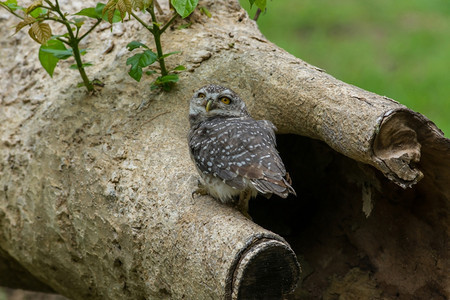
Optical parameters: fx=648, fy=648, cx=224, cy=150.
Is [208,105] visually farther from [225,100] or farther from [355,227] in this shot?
[355,227]

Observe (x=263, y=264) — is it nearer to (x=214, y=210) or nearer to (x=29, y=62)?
(x=214, y=210)

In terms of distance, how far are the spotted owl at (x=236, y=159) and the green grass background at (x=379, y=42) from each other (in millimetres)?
4064

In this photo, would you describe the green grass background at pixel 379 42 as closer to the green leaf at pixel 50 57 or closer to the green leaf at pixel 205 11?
the green leaf at pixel 205 11

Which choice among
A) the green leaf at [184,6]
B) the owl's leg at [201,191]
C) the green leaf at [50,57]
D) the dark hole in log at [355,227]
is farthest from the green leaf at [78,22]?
the dark hole in log at [355,227]

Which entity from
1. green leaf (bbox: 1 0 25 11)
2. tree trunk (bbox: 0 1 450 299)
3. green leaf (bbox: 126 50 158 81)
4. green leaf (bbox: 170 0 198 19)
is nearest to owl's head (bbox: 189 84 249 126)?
tree trunk (bbox: 0 1 450 299)

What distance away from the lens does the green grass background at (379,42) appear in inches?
310

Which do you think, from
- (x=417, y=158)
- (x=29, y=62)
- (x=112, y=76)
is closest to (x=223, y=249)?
(x=417, y=158)

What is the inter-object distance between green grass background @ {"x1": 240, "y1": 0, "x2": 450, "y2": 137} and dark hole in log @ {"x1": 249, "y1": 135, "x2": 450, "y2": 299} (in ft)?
9.73

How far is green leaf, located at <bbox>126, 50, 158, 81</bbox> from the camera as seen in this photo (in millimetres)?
4273

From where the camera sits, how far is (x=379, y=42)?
885cm

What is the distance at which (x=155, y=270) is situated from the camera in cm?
370

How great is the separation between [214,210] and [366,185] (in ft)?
4.58

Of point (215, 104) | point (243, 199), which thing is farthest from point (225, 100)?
point (243, 199)

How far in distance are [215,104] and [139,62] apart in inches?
23.2
